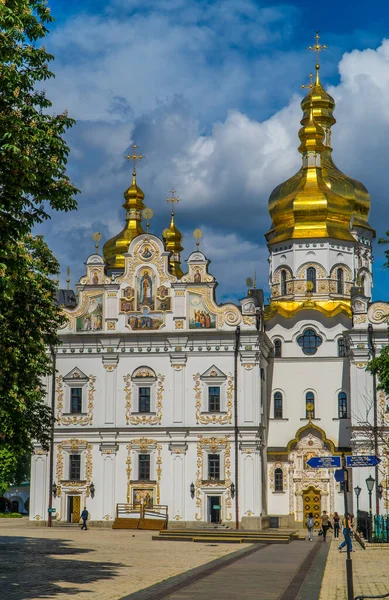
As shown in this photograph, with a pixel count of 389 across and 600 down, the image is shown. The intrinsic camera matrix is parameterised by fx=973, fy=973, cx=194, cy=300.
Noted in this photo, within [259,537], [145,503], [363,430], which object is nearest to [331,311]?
[363,430]

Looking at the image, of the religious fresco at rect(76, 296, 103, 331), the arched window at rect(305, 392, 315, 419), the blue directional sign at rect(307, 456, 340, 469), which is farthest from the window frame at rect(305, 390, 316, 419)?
the blue directional sign at rect(307, 456, 340, 469)

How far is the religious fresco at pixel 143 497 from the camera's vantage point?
53.3 meters

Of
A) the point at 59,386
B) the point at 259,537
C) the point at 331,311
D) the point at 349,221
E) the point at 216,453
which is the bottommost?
the point at 259,537

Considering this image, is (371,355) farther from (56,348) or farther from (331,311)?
(56,348)

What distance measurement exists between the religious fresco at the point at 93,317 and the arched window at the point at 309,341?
40.7 ft

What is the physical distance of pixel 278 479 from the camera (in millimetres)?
56188

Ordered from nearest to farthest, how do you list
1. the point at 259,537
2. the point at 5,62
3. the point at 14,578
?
the point at 5,62 → the point at 14,578 → the point at 259,537

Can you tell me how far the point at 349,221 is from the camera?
6316 centimetres

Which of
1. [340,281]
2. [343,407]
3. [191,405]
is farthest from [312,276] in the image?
[191,405]

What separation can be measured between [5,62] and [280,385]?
42.5 m

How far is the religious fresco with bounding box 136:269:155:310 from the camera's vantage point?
5488cm

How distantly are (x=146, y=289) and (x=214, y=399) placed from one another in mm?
7279

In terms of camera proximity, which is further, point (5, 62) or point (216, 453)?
point (216, 453)

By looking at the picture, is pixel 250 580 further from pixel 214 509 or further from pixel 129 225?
pixel 129 225
